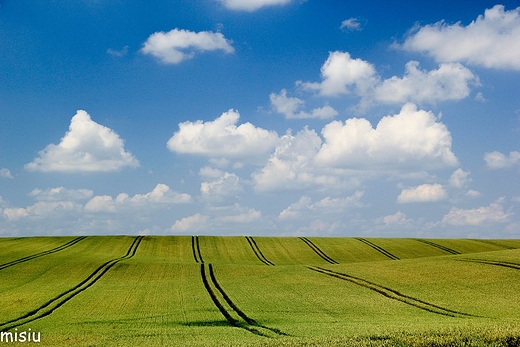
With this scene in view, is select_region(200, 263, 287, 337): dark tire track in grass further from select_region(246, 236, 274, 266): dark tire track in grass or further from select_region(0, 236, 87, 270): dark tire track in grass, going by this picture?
select_region(0, 236, 87, 270): dark tire track in grass

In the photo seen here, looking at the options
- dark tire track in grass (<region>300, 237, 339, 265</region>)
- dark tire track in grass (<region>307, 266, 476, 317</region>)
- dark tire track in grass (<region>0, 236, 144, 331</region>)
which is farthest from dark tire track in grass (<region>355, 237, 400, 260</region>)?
dark tire track in grass (<region>0, 236, 144, 331</region>)

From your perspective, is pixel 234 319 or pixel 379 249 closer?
pixel 234 319

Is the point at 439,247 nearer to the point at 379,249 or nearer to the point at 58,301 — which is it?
the point at 379,249

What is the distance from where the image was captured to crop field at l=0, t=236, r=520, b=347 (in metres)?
20.8

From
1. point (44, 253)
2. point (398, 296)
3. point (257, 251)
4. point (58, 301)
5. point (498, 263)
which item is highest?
point (44, 253)

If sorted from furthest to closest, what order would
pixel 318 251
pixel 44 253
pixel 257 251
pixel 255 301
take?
pixel 257 251, pixel 318 251, pixel 44 253, pixel 255 301

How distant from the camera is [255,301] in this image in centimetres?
3381

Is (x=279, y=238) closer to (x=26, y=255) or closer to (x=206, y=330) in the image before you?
(x=26, y=255)

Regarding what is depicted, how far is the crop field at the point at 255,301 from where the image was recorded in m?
20.8

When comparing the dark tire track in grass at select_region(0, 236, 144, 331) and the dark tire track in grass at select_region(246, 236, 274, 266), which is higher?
the dark tire track in grass at select_region(246, 236, 274, 266)

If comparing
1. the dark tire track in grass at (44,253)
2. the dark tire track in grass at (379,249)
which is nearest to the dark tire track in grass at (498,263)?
the dark tire track in grass at (379,249)

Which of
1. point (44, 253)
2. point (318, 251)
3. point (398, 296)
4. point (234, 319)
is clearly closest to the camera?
point (234, 319)

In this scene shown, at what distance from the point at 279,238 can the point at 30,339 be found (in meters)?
68.3

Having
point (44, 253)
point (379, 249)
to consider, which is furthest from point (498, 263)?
point (44, 253)
